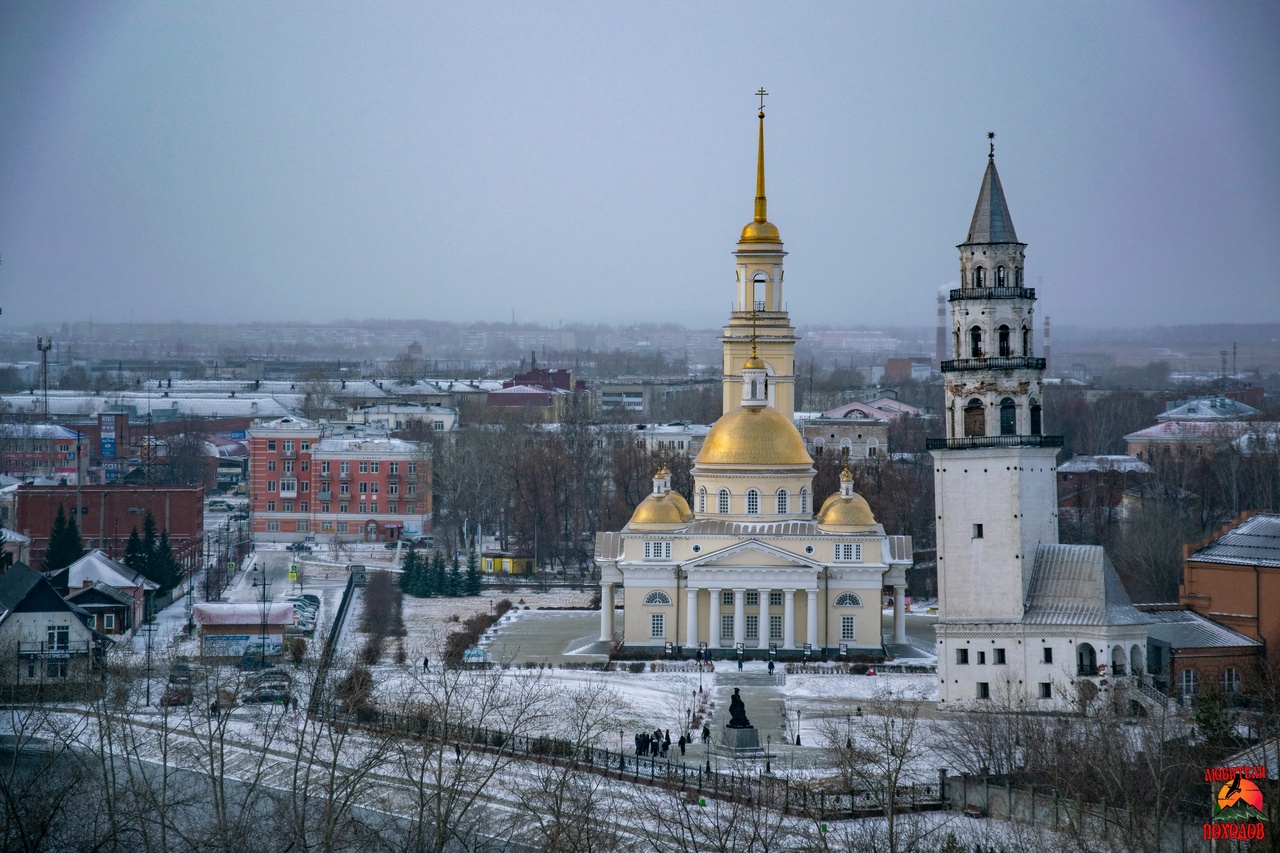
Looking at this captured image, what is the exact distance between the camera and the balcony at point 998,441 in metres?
42.2

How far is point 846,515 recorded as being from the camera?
5159 cm

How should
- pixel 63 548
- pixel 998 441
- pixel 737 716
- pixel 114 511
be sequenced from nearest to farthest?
pixel 737 716 < pixel 998 441 < pixel 63 548 < pixel 114 511

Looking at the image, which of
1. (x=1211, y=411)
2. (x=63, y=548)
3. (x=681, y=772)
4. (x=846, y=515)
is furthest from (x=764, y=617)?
(x=1211, y=411)

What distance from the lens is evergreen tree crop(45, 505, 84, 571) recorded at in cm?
5906

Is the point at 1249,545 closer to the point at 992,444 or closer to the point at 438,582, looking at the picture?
the point at 992,444

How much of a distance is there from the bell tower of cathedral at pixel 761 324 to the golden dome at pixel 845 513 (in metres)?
6.31

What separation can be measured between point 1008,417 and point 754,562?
1042cm

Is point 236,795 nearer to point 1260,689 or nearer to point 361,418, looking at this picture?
point 1260,689

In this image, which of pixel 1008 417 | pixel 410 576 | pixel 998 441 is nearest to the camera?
pixel 998 441

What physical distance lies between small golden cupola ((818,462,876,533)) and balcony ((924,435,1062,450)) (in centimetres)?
890

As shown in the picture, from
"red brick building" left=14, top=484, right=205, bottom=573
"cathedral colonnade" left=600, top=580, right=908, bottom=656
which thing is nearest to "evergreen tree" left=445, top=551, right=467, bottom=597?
"red brick building" left=14, top=484, right=205, bottom=573

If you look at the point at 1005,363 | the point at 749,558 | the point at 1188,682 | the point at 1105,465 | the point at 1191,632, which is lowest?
the point at 1188,682

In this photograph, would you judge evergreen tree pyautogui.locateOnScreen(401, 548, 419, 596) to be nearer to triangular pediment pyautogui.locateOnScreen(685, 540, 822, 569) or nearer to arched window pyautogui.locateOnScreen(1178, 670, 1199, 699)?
triangular pediment pyautogui.locateOnScreen(685, 540, 822, 569)

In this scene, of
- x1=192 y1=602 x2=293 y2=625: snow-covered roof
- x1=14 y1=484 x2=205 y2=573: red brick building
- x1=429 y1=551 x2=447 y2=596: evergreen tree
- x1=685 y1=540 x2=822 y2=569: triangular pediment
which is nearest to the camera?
x1=192 y1=602 x2=293 y2=625: snow-covered roof
